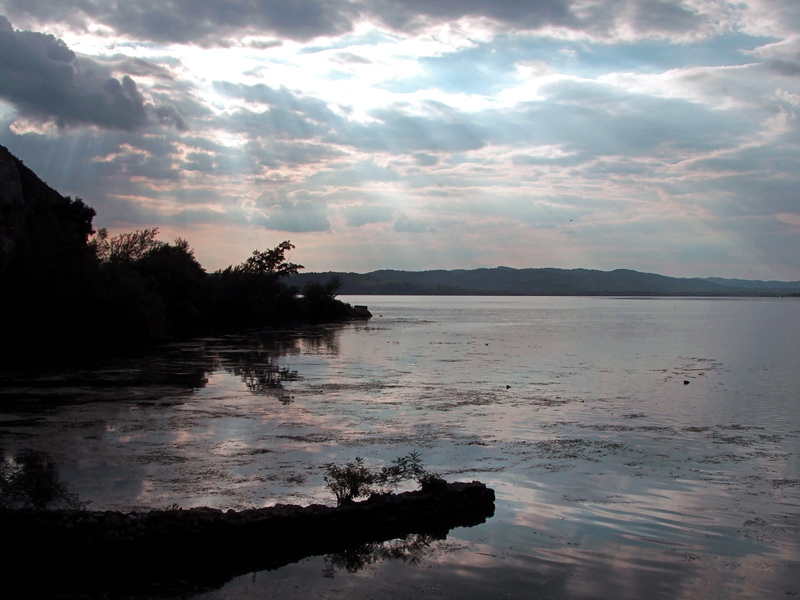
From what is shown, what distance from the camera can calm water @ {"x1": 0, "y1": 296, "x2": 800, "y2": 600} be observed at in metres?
8.89

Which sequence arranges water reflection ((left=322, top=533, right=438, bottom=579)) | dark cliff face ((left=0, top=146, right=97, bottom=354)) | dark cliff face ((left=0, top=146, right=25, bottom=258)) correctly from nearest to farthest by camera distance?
water reflection ((left=322, top=533, right=438, bottom=579)) → dark cliff face ((left=0, top=146, right=97, bottom=354)) → dark cliff face ((left=0, top=146, right=25, bottom=258))

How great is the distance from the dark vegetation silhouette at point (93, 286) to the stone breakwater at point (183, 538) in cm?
3052

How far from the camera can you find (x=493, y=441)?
54.6 feet

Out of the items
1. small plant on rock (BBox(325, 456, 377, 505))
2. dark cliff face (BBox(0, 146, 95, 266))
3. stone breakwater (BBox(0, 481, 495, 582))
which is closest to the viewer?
stone breakwater (BBox(0, 481, 495, 582))

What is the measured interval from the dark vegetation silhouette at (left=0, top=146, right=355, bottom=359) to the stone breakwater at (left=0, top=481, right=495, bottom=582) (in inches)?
1201

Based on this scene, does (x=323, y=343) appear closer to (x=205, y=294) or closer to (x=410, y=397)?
(x=205, y=294)

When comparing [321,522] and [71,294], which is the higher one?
[71,294]

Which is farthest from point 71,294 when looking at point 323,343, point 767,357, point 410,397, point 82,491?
point 767,357

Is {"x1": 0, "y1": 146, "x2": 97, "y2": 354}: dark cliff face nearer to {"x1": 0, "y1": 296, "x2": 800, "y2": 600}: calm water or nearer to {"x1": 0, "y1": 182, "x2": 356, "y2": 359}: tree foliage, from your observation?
{"x1": 0, "y1": 182, "x2": 356, "y2": 359}: tree foliage

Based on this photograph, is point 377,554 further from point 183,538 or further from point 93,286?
point 93,286

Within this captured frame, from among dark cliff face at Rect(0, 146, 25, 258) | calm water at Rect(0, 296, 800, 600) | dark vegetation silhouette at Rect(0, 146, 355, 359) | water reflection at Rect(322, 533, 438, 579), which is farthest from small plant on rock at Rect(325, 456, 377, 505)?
dark cliff face at Rect(0, 146, 25, 258)

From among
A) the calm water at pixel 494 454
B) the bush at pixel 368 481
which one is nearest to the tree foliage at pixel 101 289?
the calm water at pixel 494 454

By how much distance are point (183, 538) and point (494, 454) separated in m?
8.04

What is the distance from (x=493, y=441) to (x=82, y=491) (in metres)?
9.19
